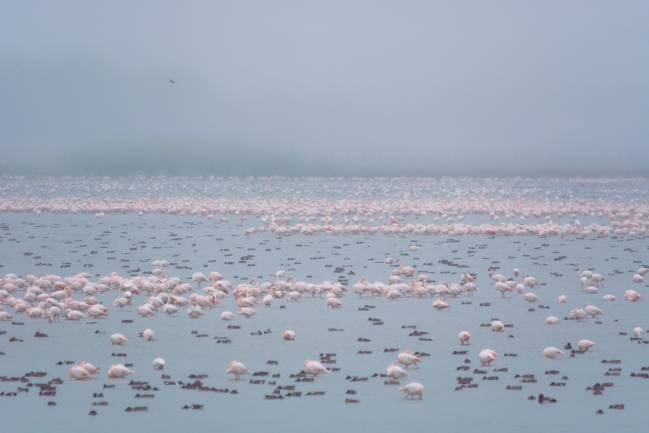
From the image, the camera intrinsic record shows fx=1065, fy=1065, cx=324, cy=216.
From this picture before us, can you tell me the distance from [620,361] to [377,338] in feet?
23.8

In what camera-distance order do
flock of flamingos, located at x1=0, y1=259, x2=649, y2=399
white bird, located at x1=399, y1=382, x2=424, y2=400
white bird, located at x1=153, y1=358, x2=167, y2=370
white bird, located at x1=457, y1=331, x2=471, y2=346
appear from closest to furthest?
white bird, located at x1=399, y1=382, x2=424, y2=400 → white bird, located at x1=153, y1=358, x2=167, y2=370 → white bird, located at x1=457, y1=331, x2=471, y2=346 → flock of flamingos, located at x1=0, y1=259, x2=649, y2=399

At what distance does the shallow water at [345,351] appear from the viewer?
2364 cm

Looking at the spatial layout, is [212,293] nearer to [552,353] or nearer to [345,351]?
[345,351]

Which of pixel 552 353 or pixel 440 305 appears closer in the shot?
pixel 552 353

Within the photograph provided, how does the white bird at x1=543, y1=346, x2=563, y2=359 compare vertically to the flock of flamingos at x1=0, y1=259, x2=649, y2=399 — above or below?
below

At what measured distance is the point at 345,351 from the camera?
101 ft

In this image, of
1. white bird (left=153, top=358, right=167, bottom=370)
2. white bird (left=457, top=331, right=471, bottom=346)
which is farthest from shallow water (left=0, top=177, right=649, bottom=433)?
white bird (left=457, top=331, right=471, bottom=346)

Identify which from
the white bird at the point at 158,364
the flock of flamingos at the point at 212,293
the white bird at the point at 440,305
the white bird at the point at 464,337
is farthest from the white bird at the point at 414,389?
the white bird at the point at 440,305

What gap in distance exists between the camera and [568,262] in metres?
53.0

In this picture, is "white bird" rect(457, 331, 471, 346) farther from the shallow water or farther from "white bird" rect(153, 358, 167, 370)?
Answer: "white bird" rect(153, 358, 167, 370)

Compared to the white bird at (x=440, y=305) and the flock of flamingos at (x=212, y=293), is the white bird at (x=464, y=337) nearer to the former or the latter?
the flock of flamingos at (x=212, y=293)

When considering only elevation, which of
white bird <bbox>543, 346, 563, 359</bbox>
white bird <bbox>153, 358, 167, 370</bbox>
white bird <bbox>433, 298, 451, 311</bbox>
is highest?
white bird <bbox>433, 298, 451, 311</bbox>

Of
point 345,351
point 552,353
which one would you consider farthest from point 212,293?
point 552,353

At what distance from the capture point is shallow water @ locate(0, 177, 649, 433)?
23641mm
